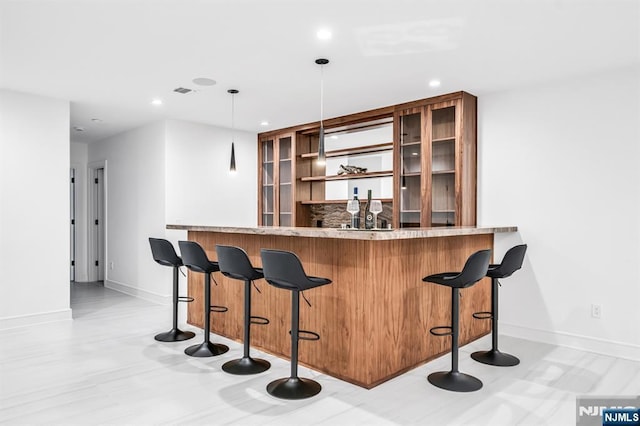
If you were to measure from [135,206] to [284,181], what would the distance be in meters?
2.22

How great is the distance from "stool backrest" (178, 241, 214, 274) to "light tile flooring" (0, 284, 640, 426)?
0.74 metres

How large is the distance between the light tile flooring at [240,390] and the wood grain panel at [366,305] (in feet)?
0.49

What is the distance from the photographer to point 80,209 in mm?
7559

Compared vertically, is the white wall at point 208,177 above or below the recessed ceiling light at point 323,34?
below

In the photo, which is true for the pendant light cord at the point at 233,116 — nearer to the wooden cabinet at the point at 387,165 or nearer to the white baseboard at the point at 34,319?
the wooden cabinet at the point at 387,165

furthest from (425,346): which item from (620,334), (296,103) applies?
(296,103)

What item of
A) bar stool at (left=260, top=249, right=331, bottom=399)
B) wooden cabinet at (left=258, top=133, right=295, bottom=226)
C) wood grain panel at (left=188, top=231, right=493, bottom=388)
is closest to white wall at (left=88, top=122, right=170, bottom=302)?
wooden cabinet at (left=258, top=133, right=295, bottom=226)

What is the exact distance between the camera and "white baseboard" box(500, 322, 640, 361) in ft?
12.1

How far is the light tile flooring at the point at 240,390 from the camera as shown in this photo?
8.27 feet

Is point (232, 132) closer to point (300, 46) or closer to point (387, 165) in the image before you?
point (387, 165)

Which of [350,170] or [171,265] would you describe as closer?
[171,265]

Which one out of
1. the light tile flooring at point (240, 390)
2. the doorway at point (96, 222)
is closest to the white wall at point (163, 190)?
the doorway at point (96, 222)

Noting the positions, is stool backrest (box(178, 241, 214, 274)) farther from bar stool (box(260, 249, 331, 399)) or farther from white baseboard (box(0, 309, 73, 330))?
white baseboard (box(0, 309, 73, 330))

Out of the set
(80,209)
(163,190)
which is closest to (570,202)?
(163,190)
